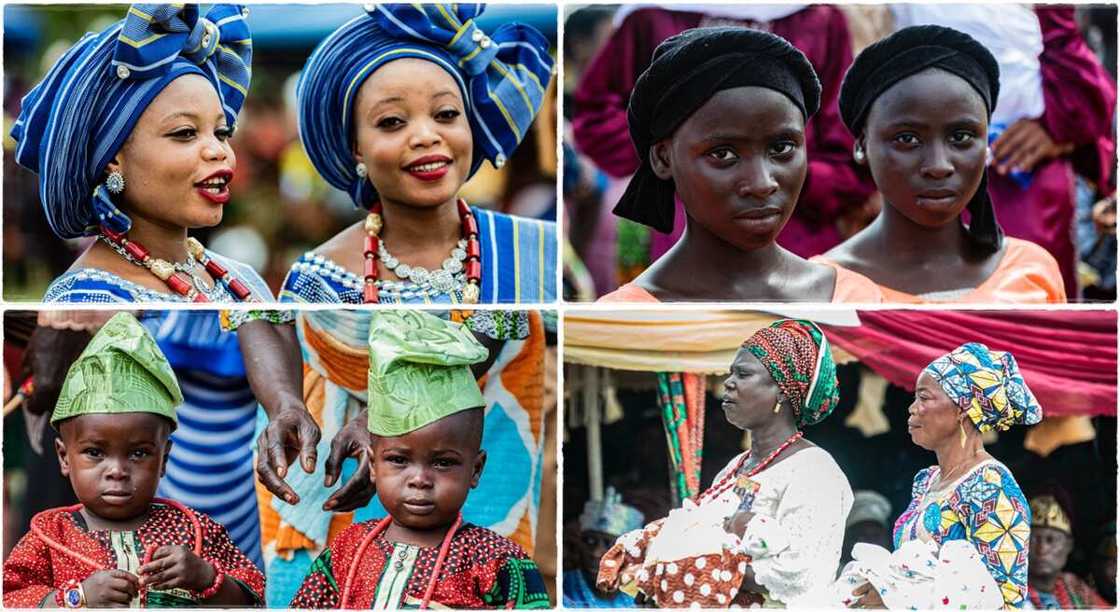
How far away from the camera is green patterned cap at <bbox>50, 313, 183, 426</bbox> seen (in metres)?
4.25

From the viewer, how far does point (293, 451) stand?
14.3 feet

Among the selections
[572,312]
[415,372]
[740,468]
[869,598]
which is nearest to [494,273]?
[572,312]

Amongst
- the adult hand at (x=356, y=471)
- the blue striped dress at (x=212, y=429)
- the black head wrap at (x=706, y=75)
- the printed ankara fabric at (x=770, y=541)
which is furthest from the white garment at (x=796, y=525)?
the blue striped dress at (x=212, y=429)

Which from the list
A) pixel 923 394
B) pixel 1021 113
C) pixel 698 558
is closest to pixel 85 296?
pixel 698 558

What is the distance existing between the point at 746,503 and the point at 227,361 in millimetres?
1338

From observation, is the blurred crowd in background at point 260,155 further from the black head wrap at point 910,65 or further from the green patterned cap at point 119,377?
the black head wrap at point 910,65

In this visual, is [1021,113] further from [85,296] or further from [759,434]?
[85,296]

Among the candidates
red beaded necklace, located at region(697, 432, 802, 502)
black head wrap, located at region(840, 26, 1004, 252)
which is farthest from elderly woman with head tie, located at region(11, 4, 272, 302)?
black head wrap, located at region(840, 26, 1004, 252)

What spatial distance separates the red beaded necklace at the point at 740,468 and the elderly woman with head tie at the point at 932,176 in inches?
17.4

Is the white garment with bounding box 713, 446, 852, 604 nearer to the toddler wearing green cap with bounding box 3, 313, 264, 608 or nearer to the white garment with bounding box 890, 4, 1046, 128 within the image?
the white garment with bounding box 890, 4, 1046, 128

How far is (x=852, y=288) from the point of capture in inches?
173

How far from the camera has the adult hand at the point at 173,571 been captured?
13.9 feet

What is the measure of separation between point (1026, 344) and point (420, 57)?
65.9 inches

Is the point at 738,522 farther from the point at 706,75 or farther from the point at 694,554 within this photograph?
the point at 706,75
